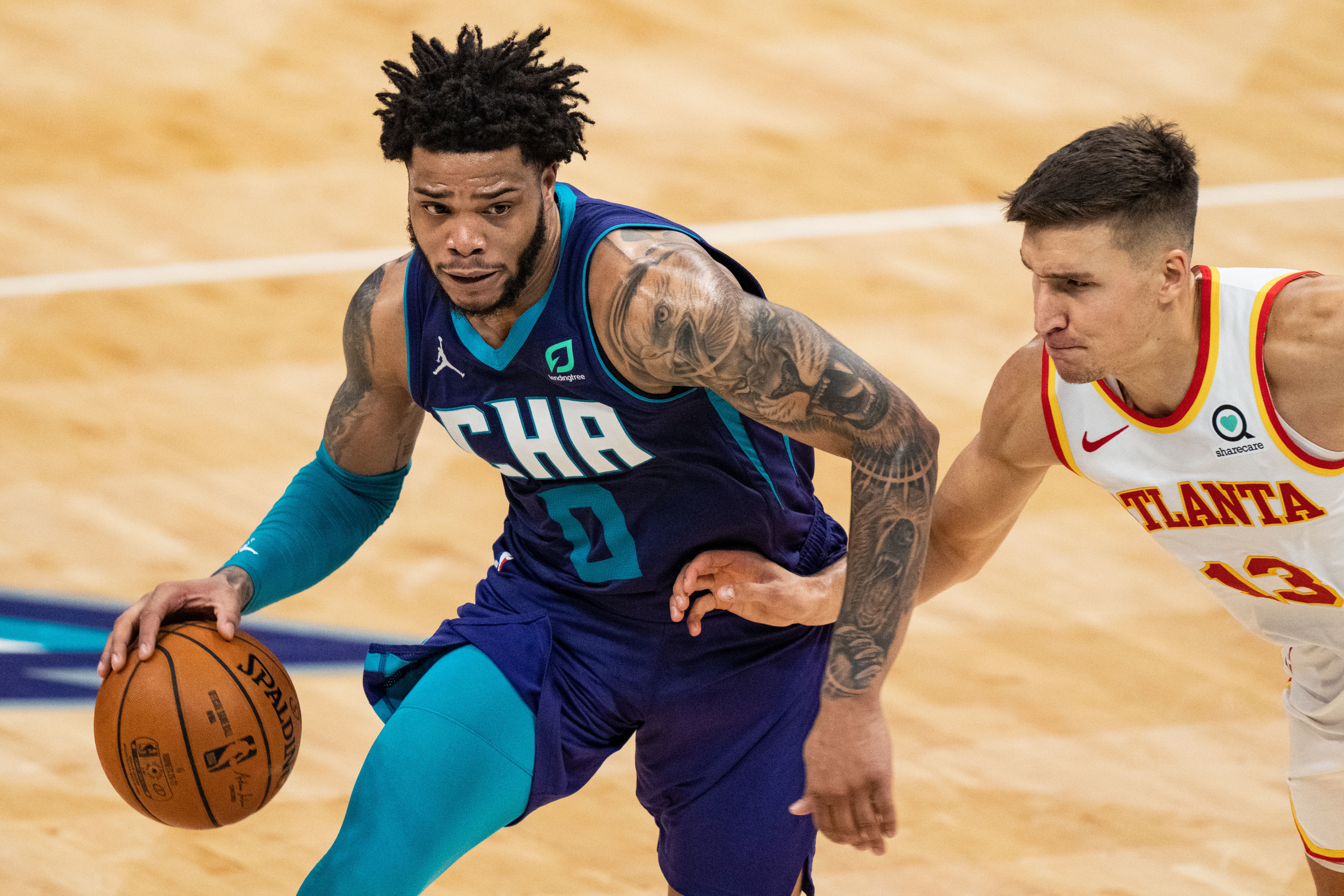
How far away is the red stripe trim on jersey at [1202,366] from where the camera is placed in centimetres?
319

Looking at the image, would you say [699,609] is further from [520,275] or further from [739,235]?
[739,235]

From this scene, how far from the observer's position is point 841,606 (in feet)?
10.3

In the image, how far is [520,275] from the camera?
3.25 m

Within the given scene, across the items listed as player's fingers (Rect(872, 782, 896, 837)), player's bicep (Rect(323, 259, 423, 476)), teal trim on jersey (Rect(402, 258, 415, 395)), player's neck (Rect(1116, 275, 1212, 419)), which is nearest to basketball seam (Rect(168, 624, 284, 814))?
player's bicep (Rect(323, 259, 423, 476))

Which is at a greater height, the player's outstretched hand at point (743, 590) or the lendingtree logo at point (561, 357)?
the lendingtree logo at point (561, 357)

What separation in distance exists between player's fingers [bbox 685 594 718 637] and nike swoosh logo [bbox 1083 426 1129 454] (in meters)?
0.86

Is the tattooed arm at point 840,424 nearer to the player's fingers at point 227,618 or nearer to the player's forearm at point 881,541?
the player's forearm at point 881,541

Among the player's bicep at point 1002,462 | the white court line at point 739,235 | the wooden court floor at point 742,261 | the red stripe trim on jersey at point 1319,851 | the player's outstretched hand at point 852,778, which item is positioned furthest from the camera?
the white court line at point 739,235

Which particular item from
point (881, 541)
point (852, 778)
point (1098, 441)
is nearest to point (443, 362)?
point (881, 541)

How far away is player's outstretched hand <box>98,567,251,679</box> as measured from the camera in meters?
3.38

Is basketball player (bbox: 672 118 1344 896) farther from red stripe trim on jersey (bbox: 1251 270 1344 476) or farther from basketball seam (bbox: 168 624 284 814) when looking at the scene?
basketball seam (bbox: 168 624 284 814)

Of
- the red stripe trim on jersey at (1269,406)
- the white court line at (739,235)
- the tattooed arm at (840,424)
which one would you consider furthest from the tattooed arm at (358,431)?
the white court line at (739,235)

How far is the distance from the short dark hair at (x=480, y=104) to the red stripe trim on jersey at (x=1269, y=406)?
55.8 inches

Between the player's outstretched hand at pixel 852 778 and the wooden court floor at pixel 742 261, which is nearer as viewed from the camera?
the player's outstretched hand at pixel 852 778
